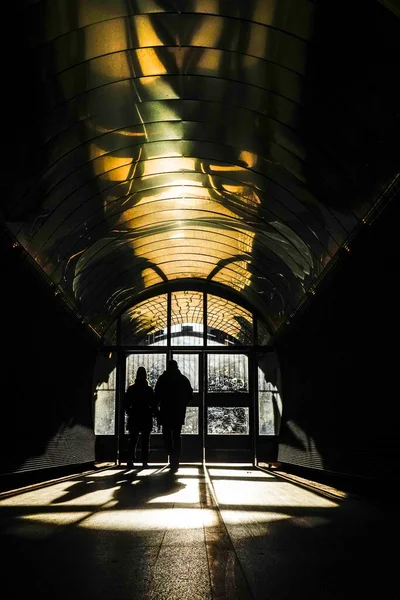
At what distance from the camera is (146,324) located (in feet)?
62.4

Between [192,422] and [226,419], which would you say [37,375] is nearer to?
[192,422]

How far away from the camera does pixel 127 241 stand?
14.6 m

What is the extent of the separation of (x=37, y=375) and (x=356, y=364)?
471cm

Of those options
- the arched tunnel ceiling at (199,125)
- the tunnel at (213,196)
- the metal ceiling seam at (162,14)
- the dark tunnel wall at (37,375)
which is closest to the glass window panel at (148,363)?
the tunnel at (213,196)

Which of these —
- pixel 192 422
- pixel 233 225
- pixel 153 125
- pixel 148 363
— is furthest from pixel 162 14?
pixel 192 422

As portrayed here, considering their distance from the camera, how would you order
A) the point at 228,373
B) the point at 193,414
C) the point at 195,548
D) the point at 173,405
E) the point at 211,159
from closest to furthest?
the point at 195,548 < the point at 211,159 < the point at 173,405 < the point at 193,414 < the point at 228,373

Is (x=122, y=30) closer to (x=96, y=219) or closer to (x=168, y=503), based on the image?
(x=168, y=503)

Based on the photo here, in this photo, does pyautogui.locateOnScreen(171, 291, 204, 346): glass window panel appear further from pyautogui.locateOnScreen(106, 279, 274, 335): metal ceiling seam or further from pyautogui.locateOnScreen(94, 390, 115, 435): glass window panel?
pyautogui.locateOnScreen(94, 390, 115, 435): glass window panel

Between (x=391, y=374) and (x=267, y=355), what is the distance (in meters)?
10.8

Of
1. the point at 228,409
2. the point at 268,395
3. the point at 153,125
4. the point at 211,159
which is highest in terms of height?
the point at 211,159

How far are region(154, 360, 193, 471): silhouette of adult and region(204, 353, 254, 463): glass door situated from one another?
4460 millimetres

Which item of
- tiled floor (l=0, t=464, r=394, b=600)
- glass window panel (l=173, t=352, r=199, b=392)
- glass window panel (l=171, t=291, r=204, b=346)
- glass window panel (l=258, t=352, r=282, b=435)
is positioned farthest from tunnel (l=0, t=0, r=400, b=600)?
glass window panel (l=173, t=352, r=199, b=392)

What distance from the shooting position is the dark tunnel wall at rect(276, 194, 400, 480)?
7305 mm

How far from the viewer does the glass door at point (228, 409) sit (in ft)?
59.4
